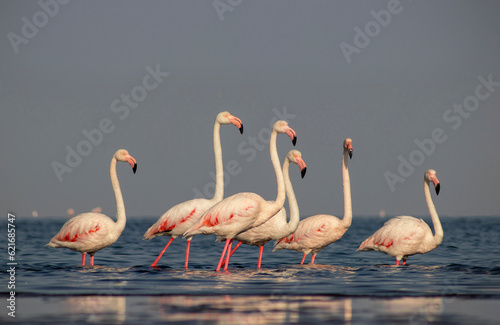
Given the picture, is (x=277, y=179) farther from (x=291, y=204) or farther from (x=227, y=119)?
(x=227, y=119)

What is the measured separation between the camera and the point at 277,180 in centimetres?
1310

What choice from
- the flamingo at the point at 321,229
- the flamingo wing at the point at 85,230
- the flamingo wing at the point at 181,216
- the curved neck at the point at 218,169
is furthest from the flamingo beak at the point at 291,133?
the flamingo wing at the point at 85,230

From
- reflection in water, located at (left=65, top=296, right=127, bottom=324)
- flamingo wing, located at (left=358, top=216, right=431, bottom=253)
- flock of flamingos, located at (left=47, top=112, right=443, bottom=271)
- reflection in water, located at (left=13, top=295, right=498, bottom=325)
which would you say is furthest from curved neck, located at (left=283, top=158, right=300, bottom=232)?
reflection in water, located at (left=65, top=296, right=127, bottom=324)

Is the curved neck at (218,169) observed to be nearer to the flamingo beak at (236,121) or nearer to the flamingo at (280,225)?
the flamingo beak at (236,121)

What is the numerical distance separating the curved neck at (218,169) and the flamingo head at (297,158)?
1.45 meters

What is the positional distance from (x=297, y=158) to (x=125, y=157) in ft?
12.2

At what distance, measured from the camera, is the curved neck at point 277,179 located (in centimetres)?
1277

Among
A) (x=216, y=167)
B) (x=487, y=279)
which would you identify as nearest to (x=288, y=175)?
(x=216, y=167)

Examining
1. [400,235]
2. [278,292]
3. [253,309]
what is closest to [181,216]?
[278,292]

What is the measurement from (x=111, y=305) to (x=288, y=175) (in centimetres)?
701

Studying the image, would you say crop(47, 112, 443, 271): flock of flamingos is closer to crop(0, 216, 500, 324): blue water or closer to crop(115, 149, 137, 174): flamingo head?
crop(115, 149, 137, 174): flamingo head

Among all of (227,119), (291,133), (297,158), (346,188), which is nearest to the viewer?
(291,133)

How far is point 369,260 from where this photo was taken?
18.6 metres

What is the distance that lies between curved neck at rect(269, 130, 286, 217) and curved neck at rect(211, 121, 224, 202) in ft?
4.14
